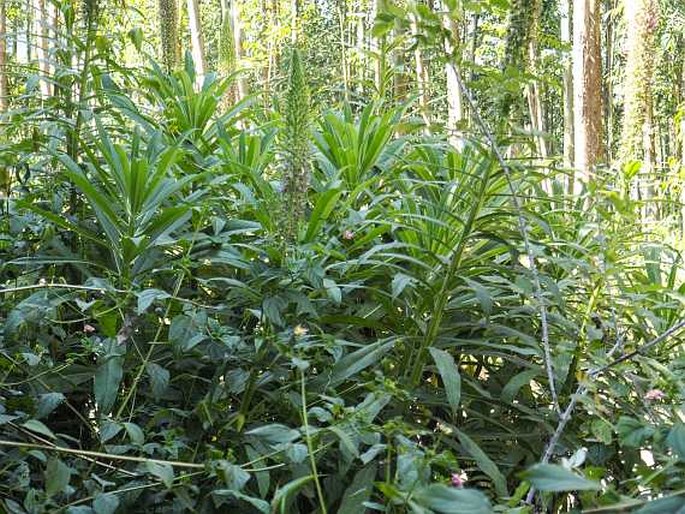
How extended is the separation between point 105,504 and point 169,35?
384 cm

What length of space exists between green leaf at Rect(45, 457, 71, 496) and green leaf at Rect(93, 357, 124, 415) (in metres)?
0.15

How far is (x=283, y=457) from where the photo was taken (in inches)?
62.1

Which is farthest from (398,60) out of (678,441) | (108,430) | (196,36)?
(196,36)

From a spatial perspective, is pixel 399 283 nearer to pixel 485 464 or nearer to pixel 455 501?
pixel 485 464

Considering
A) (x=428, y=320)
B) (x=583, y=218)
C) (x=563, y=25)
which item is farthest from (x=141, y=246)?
(x=563, y=25)

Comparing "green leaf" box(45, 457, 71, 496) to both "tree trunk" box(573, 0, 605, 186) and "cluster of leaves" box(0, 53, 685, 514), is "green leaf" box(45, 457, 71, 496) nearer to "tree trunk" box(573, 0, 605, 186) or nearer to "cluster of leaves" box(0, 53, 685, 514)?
"cluster of leaves" box(0, 53, 685, 514)

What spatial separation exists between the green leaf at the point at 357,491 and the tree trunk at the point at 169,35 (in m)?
3.06

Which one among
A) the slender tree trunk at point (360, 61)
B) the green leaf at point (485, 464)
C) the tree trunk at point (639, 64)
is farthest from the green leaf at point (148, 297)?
the tree trunk at point (639, 64)

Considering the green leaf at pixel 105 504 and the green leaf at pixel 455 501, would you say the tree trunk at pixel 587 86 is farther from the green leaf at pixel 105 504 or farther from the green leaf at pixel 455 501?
the green leaf at pixel 455 501

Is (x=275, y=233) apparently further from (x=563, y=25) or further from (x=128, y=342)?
(x=563, y=25)

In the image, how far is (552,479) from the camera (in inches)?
25.3

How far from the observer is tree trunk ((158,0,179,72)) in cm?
439

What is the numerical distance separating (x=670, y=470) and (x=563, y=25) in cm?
2264

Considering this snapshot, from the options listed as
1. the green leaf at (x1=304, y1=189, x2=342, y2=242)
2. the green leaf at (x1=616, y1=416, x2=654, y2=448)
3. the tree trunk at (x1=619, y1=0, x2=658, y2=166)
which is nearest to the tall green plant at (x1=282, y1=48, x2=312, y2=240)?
the green leaf at (x1=304, y1=189, x2=342, y2=242)
